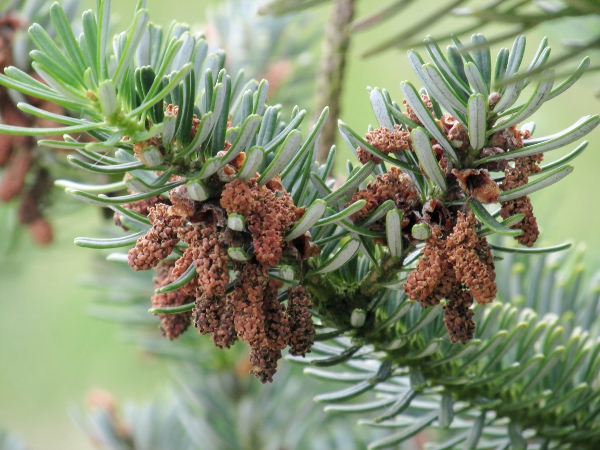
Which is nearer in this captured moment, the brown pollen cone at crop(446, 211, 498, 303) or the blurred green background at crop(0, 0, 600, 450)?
the brown pollen cone at crop(446, 211, 498, 303)

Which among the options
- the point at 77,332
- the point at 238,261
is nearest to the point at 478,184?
the point at 238,261

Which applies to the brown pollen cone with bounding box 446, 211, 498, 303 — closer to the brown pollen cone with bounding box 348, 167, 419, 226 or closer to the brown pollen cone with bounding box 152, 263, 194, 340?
the brown pollen cone with bounding box 348, 167, 419, 226

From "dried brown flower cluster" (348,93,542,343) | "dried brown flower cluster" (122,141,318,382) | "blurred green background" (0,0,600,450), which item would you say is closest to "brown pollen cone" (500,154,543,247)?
"dried brown flower cluster" (348,93,542,343)

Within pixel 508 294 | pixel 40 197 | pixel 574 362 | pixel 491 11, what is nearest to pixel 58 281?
pixel 40 197

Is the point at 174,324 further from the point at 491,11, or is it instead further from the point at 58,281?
the point at 58,281

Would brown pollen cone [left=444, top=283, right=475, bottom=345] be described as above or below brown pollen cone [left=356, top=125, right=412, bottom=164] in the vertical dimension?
below

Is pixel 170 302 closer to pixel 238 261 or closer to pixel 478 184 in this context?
pixel 238 261
